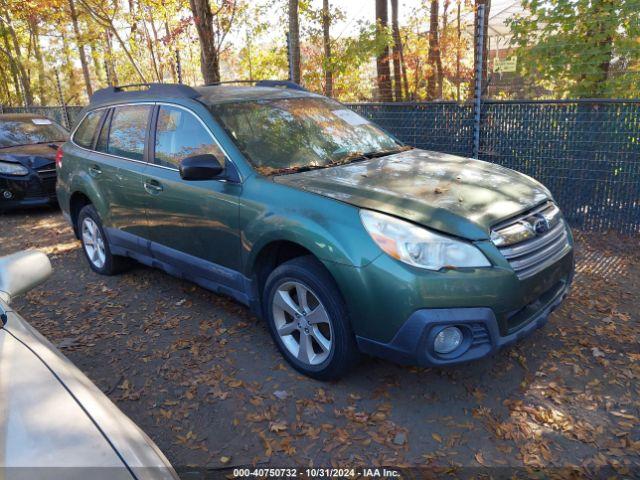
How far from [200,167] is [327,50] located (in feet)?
29.7

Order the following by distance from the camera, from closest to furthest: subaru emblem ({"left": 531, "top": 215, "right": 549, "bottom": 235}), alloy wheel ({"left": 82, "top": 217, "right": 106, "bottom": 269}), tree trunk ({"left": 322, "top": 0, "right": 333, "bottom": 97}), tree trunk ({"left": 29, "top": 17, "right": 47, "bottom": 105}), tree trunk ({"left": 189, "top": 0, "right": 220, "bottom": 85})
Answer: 1. subaru emblem ({"left": 531, "top": 215, "right": 549, "bottom": 235})
2. alloy wheel ({"left": 82, "top": 217, "right": 106, "bottom": 269})
3. tree trunk ({"left": 189, "top": 0, "right": 220, "bottom": 85})
4. tree trunk ({"left": 322, "top": 0, "right": 333, "bottom": 97})
5. tree trunk ({"left": 29, "top": 17, "right": 47, "bottom": 105})

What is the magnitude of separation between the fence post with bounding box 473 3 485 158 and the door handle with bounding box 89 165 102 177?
4.34 m

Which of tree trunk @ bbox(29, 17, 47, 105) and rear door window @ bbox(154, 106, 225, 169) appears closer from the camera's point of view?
rear door window @ bbox(154, 106, 225, 169)

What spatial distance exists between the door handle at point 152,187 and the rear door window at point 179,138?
161 mm

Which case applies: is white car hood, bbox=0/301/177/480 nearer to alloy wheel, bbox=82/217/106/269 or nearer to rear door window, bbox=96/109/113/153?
rear door window, bbox=96/109/113/153

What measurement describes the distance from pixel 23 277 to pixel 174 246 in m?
1.85

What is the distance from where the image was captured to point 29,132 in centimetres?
923

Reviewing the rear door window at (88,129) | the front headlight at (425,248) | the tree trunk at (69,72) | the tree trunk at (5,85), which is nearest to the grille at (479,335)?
the front headlight at (425,248)

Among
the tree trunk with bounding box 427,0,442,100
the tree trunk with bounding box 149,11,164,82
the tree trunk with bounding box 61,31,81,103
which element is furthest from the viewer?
the tree trunk with bounding box 61,31,81,103

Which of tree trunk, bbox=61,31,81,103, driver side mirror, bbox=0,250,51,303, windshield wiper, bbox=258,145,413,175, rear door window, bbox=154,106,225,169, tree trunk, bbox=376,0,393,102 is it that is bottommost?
driver side mirror, bbox=0,250,51,303

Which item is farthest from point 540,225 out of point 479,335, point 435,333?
point 435,333

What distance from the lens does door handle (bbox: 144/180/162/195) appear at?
13.4 feet

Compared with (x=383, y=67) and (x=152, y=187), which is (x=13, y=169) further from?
(x=383, y=67)

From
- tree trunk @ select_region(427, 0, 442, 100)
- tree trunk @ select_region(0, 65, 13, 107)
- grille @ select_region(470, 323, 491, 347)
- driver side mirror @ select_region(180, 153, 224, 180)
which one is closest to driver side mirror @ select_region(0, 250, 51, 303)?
driver side mirror @ select_region(180, 153, 224, 180)
